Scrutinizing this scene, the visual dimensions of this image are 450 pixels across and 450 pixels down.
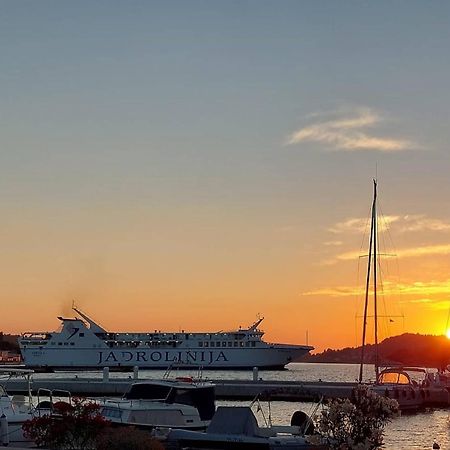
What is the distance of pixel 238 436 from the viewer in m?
22.5

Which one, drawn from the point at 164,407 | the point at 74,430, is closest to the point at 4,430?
the point at 74,430

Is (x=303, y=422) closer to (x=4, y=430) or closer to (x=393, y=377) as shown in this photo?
(x=4, y=430)

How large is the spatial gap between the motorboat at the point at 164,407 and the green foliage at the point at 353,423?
11.1m

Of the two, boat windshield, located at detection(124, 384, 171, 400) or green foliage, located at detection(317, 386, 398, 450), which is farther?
boat windshield, located at detection(124, 384, 171, 400)

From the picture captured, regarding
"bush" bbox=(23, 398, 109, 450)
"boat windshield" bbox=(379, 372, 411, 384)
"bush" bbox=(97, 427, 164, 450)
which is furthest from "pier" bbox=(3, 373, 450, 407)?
"bush" bbox=(97, 427, 164, 450)

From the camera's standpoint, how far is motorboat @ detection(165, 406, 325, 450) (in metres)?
22.2

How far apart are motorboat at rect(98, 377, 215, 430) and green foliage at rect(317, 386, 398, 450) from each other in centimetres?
1113

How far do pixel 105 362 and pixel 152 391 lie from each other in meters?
109

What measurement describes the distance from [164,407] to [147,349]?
112 meters

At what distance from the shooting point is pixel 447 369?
7200cm

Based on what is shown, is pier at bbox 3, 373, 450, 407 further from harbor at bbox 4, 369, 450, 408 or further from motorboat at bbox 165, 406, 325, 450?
motorboat at bbox 165, 406, 325, 450

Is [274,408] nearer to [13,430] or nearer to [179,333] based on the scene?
[13,430]

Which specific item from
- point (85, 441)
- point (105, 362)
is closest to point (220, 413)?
point (85, 441)

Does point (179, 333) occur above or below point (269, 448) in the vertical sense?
above
